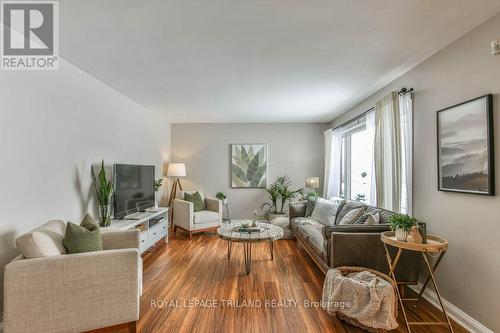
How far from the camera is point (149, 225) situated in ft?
12.0

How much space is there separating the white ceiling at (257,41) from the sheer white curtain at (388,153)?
40cm

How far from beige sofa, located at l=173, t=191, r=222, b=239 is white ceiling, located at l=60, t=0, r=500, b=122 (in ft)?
7.12

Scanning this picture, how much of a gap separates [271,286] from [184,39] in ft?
8.57

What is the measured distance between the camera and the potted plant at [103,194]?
2.92m

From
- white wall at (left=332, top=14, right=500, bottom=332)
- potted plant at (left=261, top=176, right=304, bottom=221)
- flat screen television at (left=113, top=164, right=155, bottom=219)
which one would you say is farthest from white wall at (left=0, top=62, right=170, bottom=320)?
white wall at (left=332, top=14, right=500, bottom=332)

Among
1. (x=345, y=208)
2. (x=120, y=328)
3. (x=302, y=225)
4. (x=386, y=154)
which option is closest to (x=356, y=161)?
(x=345, y=208)

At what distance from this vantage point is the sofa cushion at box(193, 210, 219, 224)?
464 centimetres

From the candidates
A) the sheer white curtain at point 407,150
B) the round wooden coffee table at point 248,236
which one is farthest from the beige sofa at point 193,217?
the sheer white curtain at point 407,150

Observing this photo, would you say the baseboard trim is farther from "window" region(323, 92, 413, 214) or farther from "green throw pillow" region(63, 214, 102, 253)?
"green throw pillow" region(63, 214, 102, 253)

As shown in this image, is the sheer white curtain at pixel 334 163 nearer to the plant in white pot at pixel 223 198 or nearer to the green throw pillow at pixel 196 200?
the plant in white pot at pixel 223 198

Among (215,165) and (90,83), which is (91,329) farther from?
(215,165)

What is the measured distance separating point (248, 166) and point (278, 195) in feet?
3.20

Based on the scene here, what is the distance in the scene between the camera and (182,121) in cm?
568

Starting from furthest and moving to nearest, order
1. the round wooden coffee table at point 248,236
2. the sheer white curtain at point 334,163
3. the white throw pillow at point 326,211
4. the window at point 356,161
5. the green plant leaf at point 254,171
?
the green plant leaf at point 254,171 < the sheer white curtain at point 334,163 < the window at point 356,161 < the white throw pillow at point 326,211 < the round wooden coffee table at point 248,236
